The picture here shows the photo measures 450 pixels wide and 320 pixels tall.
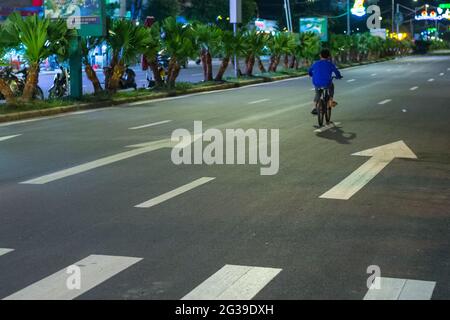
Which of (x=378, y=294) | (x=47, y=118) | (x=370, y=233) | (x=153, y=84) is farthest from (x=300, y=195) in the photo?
(x=153, y=84)

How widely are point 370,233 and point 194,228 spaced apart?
5.38 ft

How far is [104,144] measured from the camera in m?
13.5

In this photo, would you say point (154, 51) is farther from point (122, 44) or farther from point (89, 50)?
point (89, 50)

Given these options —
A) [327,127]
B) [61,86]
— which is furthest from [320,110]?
[61,86]

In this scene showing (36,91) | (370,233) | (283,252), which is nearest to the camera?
(283,252)

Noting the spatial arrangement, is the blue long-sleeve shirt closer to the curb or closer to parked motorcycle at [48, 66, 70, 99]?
the curb

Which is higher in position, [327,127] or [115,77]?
[115,77]

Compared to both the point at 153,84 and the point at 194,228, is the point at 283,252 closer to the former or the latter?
the point at 194,228

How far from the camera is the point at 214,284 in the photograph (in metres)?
5.61

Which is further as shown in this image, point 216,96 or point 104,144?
point 216,96

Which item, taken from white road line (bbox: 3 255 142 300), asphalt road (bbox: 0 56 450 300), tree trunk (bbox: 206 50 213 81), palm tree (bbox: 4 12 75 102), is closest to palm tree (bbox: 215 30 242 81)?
tree trunk (bbox: 206 50 213 81)

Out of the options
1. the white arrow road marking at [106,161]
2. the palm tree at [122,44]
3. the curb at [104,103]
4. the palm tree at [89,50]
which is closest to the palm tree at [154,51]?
the palm tree at [122,44]

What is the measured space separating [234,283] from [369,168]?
553 centimetres

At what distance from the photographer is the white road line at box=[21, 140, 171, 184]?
1005 centimetres
